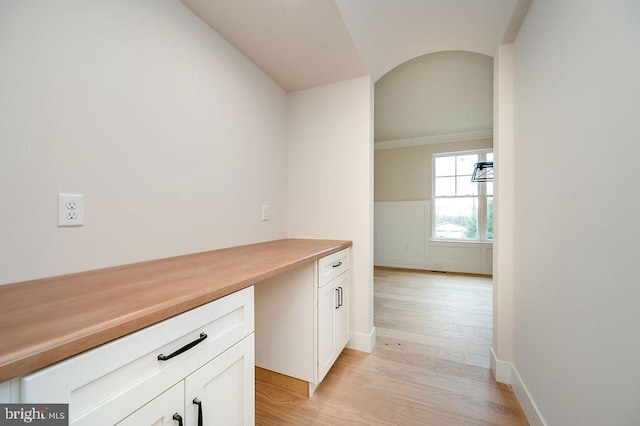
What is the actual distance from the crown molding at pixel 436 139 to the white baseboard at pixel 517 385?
3797mm

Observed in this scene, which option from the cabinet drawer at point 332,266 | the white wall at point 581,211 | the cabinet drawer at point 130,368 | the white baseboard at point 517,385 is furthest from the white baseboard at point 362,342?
the cabinet drawer at point 130,368

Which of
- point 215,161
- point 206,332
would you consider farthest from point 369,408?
point 215,161

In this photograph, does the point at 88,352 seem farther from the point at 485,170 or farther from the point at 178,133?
the point at 485,170

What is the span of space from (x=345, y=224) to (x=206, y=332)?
146cm

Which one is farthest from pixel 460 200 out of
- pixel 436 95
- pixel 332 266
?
pixel 332 266

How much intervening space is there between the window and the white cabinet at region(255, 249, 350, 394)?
3.80m

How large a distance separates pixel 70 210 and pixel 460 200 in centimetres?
509

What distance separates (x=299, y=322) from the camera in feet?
4.80

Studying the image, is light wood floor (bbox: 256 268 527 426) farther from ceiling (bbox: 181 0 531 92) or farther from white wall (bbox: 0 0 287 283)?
ceiling (bbox: 181 0 531 92)

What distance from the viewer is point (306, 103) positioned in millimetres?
2234

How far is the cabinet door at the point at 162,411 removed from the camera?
572 millimetres

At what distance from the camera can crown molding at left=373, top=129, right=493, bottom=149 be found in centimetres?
435

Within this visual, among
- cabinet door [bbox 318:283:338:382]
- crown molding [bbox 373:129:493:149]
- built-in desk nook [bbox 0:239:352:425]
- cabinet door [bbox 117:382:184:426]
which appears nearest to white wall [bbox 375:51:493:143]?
crown molding [bbox 373:129:493:149]

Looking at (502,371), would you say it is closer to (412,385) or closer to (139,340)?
(412,385)
